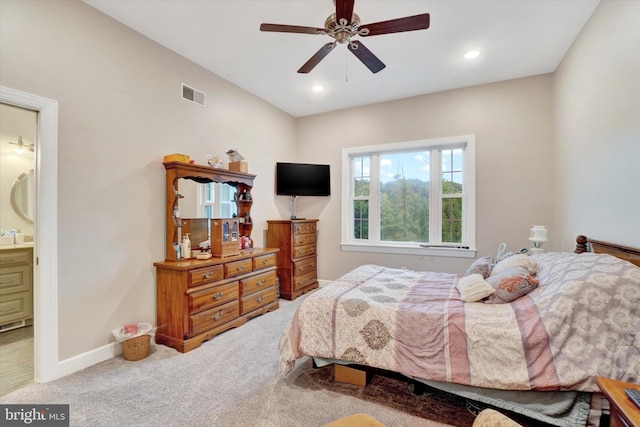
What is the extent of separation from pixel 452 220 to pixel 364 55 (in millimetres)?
2838

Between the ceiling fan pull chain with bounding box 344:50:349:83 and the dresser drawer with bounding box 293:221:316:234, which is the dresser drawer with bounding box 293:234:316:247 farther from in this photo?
the ceiling fan pull chain with bounding box 344:50:349:83

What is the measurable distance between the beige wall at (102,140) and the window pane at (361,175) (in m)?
2.67

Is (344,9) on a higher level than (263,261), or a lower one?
higher

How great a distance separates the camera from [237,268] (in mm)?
3232

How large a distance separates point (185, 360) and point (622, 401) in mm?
2883

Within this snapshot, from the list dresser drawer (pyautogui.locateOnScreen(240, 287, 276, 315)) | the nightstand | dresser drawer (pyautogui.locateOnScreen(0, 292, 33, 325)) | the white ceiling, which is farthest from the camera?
dresser drawer (pyautogui.locateOnScreen(240, 287, 276, 315))

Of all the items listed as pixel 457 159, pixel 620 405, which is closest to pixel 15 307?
pixel 620 405

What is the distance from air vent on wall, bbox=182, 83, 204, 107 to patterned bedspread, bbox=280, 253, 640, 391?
275cm

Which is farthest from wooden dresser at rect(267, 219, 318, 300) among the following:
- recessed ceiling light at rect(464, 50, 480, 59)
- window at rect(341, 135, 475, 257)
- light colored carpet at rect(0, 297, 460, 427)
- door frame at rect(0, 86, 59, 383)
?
recessed ceiling light at rect(464, 50, 480, 59)

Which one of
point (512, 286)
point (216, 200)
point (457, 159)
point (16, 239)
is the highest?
point (457, 159)

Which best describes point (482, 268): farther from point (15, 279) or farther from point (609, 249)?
point (15, 279)

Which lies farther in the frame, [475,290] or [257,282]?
[257,282]

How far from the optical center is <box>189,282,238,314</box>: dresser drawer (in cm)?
270

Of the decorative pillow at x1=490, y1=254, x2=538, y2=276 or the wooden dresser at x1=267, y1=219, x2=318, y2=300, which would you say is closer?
the decorative pillow at x1=490, y1=254, x2=538, y2=276
